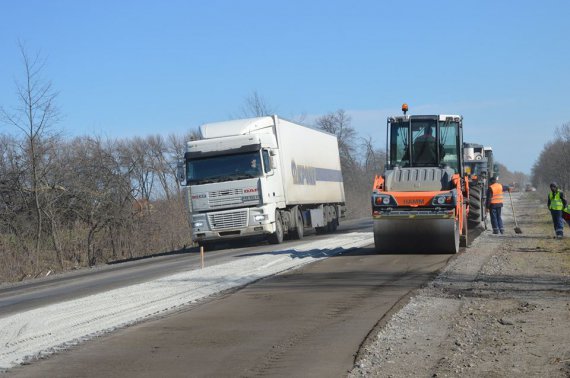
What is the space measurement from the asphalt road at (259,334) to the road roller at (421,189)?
101 inches

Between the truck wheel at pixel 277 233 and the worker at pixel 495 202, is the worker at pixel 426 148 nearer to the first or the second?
the worker at pixel 495 202

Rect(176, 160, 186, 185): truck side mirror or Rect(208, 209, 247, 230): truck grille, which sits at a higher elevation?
Rect(176, 160, 186, 185): truck side mirror

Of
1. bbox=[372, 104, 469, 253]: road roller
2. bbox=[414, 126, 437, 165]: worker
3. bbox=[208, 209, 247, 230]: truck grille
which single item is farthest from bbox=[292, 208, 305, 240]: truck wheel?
bbox=[414, 126, 437, 165]: worker

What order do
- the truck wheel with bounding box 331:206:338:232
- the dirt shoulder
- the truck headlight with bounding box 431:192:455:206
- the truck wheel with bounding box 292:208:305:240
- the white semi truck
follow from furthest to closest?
the truck wheel with bounding box 331:206:338:232, the truck wheel with bounding box 292:208:305:240, the white semi truck, the truck headlight with bounding box 431:192:455:206, the dirt shoulder

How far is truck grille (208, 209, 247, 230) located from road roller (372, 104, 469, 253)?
6846 mm

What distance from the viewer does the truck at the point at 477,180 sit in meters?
27.0

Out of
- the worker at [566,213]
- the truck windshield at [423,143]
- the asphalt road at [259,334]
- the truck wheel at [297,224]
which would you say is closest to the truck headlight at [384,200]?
the truck windshield at [423,143]

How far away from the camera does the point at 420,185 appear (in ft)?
58.7

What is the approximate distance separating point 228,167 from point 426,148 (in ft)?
24.5

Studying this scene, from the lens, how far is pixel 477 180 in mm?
27531

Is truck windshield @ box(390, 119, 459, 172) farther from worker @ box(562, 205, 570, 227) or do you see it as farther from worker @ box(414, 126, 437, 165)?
worker @ box(562, 205, 570, 227)

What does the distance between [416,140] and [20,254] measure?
15.7 m

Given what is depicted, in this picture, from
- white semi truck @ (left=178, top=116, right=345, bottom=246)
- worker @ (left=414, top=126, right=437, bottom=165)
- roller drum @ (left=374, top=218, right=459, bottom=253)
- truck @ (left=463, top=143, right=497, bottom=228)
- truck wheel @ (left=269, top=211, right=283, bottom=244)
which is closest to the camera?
roller drum @ (left=374, top=218, right=459, bottom=253)

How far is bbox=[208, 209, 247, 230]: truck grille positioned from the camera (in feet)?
81.1
